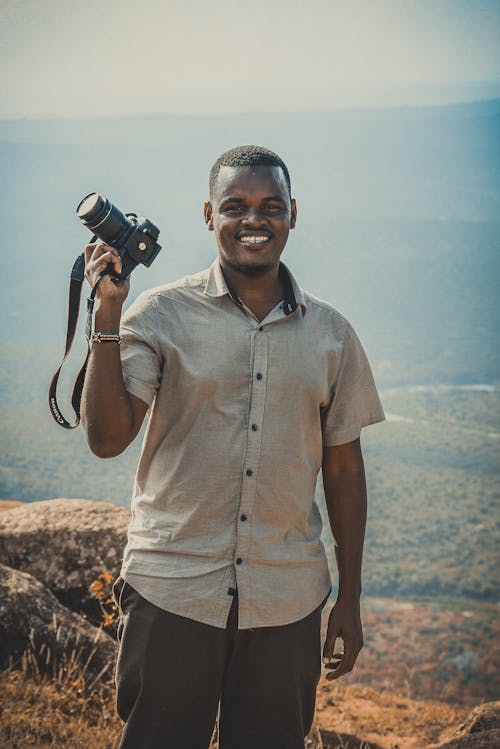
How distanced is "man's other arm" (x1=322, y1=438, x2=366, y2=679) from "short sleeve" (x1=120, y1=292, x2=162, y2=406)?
2.08 ft

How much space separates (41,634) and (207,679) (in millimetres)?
1887

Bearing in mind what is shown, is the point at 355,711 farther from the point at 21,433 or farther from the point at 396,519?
the point at 396,519

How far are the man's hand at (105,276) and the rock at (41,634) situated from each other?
7.18 ft

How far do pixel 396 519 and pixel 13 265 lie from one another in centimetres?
2059

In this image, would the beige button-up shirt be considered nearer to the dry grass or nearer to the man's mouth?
the man's mouth

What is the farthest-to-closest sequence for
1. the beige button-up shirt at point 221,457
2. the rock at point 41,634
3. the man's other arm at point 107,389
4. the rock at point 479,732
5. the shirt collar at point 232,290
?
the rock at point 41,634 < the rock at point 479,732 < the shirt collar at point 232,290 < the beige button-up shirt at point 221,457 < the man's other arm at point 107,389

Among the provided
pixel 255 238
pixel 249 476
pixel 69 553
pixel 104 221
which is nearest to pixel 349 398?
pixel 249 476

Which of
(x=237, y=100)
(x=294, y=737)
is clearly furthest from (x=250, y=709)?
(x=237, y=100)

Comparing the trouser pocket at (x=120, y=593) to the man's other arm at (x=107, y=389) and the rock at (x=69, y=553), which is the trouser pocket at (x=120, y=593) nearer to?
the man's other arm at (x=107, y=389)

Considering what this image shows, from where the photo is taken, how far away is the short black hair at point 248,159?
226cm

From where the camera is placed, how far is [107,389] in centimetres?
191

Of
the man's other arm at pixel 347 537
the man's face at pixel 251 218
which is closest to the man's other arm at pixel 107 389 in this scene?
the man's face at pixel 251 218

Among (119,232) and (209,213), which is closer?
(119,232)

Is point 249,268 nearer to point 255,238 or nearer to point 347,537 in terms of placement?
point 255,238
